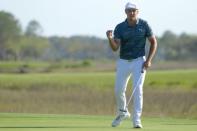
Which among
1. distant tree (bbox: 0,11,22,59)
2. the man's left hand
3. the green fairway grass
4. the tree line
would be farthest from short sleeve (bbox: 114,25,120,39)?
distant tree (bbox: 0,11,22,59)

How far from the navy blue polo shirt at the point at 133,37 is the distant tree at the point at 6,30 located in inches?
5326

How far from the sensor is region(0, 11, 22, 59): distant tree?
149475mm

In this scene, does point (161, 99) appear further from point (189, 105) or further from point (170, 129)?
point (170, 129)

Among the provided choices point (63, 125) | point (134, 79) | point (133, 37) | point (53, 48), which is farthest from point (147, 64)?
point (53, 48)

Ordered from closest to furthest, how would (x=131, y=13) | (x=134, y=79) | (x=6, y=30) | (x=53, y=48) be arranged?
(x=131, y=13), (x=134, y=79), (x=6, y=30), (x=53, y=48)

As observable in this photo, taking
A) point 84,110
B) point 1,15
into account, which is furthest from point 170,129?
point 1,15

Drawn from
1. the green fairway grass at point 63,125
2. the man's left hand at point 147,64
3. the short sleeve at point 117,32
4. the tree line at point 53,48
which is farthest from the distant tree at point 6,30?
the man's left hand at point 147,64

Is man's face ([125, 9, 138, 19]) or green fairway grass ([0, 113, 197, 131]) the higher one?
man's face ([125, 9, 138, 19])

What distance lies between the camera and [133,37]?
12805 mm

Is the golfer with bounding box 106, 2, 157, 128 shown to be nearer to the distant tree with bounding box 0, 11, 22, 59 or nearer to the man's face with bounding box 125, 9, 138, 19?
the man's face with bounding box 125, 9, 138, 19

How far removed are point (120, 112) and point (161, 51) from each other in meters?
154

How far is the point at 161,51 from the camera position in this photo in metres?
167

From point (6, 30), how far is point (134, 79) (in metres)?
142

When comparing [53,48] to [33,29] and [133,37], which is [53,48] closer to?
[33,29]
